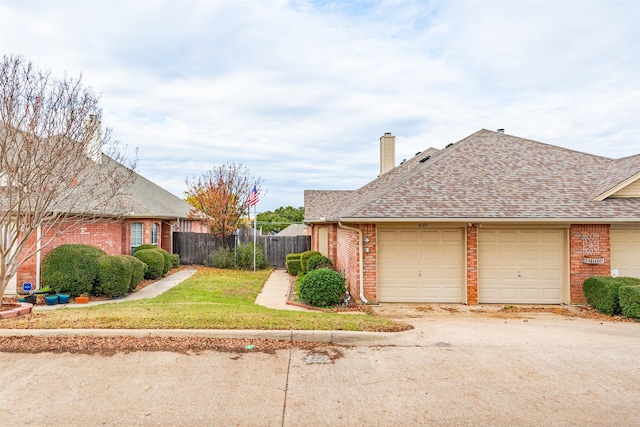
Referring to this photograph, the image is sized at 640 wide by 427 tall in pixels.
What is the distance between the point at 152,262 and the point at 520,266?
13.2 metres

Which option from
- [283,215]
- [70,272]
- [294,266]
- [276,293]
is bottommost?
[276,293]

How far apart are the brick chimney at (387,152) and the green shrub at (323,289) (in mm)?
12056

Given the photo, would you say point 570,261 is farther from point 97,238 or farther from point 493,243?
point 97,238

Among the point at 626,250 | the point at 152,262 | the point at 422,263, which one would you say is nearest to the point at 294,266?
the point at 152,262

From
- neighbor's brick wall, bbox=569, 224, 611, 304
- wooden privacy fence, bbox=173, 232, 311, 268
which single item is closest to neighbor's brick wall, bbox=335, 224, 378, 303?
neighbor's brick wall, bbox=569, 224, 611, 304

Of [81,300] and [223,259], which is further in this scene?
[223,259]

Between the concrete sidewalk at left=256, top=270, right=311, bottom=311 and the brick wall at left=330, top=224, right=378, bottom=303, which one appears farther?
the concrete sidewalk at left=256, top=270, right=311, bottom=311

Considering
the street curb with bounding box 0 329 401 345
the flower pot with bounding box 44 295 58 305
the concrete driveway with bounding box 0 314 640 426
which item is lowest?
the flower pot with bounding box 44 295 58 305

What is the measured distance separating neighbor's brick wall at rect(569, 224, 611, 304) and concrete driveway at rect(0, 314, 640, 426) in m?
4.14

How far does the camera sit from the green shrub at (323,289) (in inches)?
401

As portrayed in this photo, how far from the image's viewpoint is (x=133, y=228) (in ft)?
58.2

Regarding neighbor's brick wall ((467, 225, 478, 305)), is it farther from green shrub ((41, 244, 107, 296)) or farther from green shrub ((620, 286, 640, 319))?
green shrub ((41, 244, 107, 296))

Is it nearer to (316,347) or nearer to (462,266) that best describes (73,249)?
(316,347)

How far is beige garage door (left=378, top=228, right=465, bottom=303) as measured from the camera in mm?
10719
